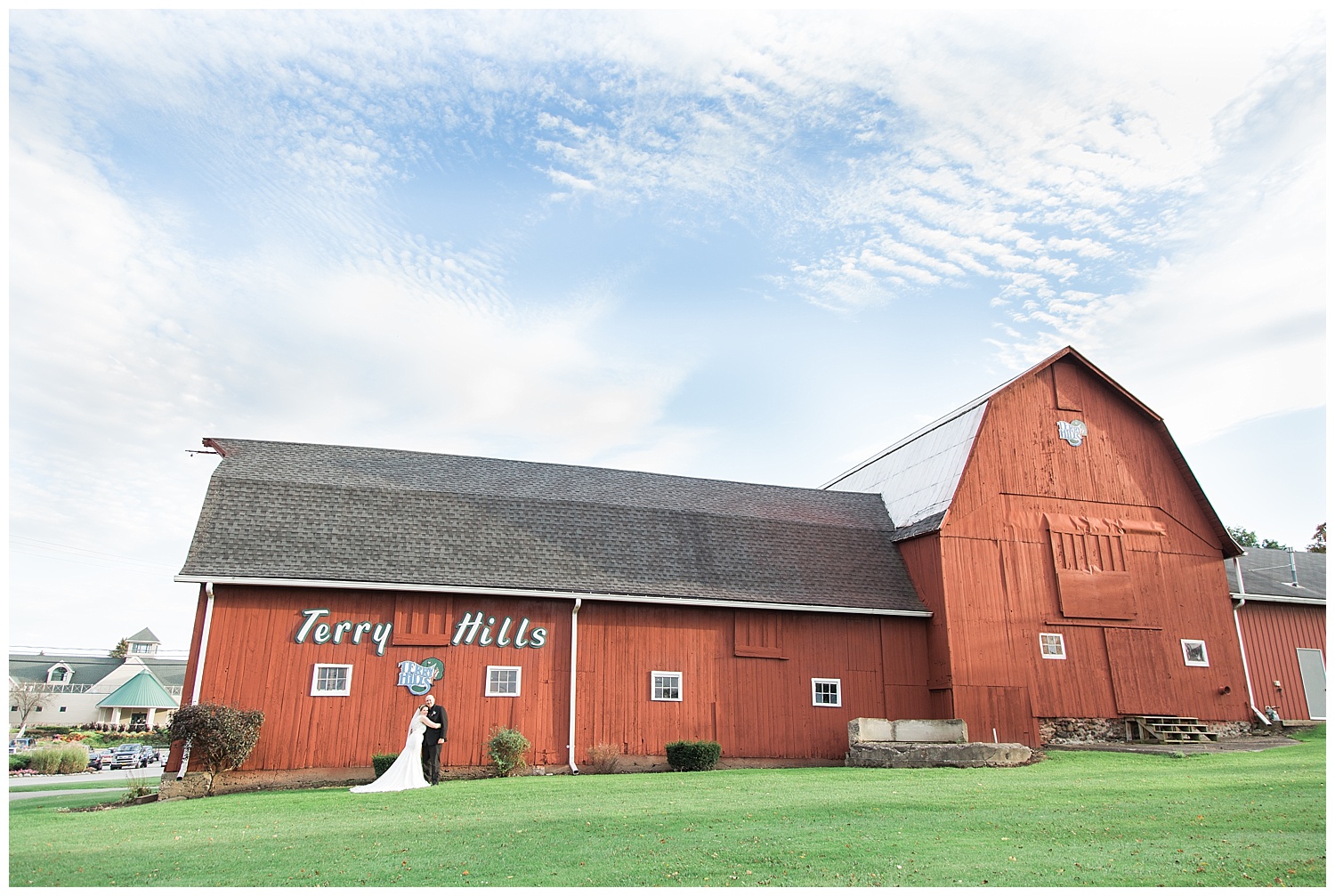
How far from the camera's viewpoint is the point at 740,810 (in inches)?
451

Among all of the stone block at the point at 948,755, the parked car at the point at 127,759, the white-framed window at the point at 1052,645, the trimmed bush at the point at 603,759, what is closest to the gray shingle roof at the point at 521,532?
the white-framed window at the point at 1052,645

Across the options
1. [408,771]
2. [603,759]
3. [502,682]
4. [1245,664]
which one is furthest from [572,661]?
[1245,664]

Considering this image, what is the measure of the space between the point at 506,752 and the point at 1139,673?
15.4m

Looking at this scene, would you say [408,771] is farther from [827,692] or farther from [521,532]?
[827,692]

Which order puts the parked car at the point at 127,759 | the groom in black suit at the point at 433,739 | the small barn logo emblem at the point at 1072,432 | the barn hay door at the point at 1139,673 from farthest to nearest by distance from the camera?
1. the parked car at the point at 127,759
2. the small barn logo emblem at the point at 1072,432
3. the barn hay door at the point at 1139,673
4. the groom in black suit at the point at 433,739

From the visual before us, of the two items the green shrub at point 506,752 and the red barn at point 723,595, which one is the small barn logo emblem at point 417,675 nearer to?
the red barn at point 723,595

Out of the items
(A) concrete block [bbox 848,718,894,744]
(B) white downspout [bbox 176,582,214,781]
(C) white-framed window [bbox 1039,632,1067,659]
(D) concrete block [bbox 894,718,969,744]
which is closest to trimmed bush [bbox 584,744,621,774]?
(A) concrete block [bbox 848,718,894,744]

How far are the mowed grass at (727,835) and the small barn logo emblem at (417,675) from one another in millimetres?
3523

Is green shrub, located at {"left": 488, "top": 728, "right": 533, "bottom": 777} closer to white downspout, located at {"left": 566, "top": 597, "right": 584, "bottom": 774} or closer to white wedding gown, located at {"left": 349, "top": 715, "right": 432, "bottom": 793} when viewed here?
white downspout, located at {"left": 566, "top": 597, "right": 584, "bottom": 774}

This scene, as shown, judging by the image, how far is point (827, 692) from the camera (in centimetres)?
2047

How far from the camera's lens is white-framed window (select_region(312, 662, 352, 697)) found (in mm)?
17453

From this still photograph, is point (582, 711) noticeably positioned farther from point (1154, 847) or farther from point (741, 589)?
point (1154, 847)

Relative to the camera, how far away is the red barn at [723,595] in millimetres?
17734

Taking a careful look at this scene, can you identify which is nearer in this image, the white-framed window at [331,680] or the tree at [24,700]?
the white-framed window at [331,680]
